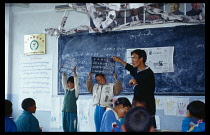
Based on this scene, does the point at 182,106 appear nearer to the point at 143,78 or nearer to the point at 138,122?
the point at 143,78

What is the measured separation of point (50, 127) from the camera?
15.9 feet

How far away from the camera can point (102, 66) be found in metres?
4.23

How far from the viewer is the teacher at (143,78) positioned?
3.94m

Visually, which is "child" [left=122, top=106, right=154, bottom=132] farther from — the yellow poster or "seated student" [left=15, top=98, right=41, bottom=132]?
the yellow poster

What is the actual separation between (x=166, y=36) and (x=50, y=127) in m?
2.47

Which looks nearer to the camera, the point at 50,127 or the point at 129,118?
the point at 129,118

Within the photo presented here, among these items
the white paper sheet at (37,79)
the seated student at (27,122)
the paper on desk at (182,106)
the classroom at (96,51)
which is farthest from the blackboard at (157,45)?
the seated student at (27,122)

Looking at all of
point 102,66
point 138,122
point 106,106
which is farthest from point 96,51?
point 138,122

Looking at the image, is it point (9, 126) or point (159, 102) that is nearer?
point (9, 126)

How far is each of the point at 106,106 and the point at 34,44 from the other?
1.82 metres

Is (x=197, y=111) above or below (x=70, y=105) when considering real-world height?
above
